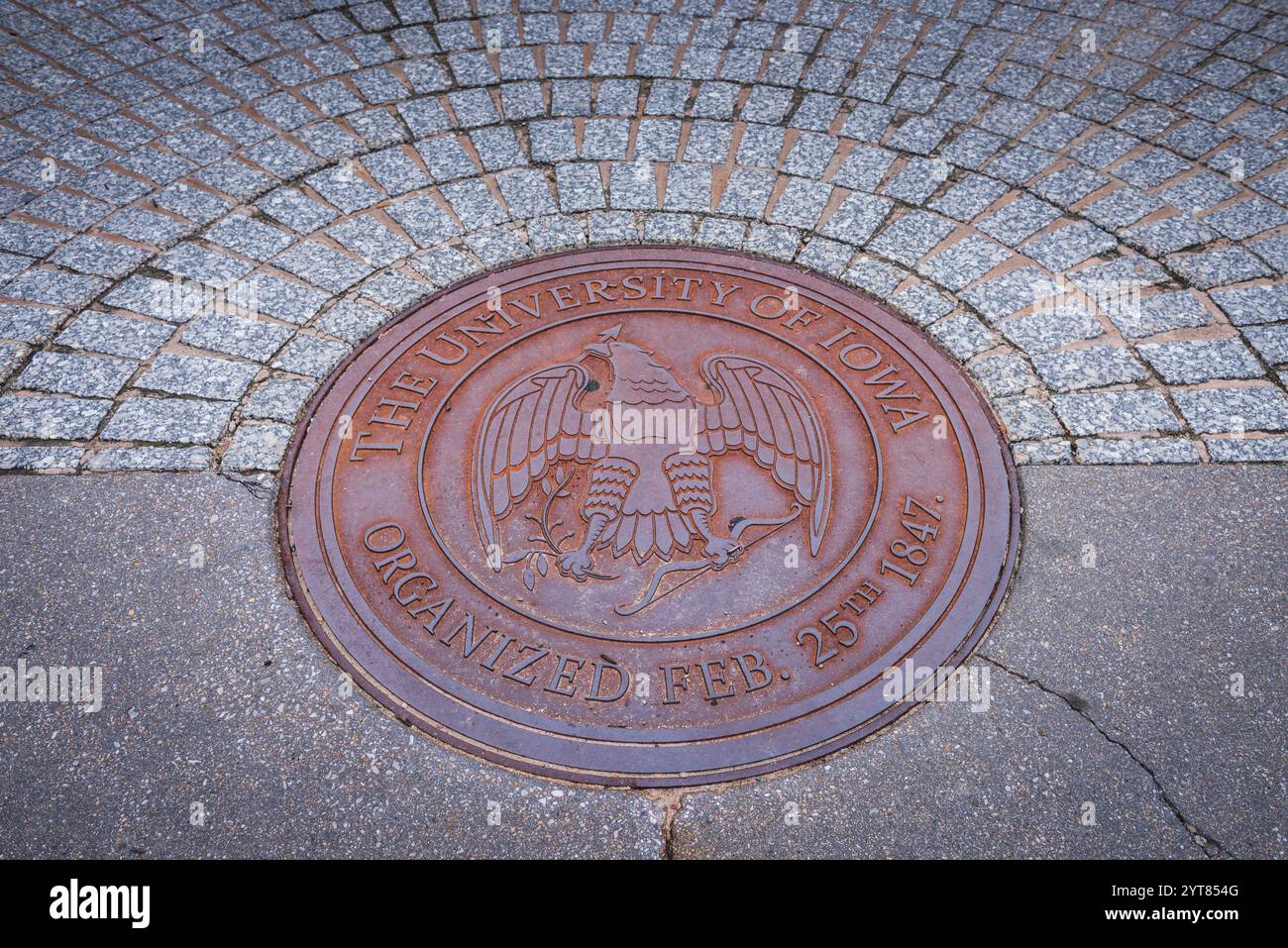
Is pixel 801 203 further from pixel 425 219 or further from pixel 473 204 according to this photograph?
pixel 425 219

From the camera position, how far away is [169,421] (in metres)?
2.90

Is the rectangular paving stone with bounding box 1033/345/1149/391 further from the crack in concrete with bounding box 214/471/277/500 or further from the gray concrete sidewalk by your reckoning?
the crack in concrete with bounding box 214/471/277/500

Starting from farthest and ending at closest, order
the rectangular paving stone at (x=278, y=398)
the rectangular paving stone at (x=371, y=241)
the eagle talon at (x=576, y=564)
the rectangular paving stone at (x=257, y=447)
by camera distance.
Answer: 1. the rectangular paving stone at (x=371, y=241)
2. the rectangular paving stone at (x=278, y=398)
3. the rectangular paving stone at (x=257, y=447)
4. the eagle talon at (x=576, y=564)

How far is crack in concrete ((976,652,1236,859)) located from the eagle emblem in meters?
0.60

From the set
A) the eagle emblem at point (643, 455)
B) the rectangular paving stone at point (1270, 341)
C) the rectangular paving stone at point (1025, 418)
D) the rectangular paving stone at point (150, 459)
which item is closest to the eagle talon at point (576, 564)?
the eagle emblem at point (643, 455)

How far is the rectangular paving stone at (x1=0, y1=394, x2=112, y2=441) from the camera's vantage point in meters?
2.85

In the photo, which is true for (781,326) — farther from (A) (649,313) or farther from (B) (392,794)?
(B) (392,794)

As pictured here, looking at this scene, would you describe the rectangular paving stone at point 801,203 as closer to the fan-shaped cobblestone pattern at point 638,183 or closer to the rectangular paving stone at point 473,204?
the fan-shaped cobblestone pattern at point 638,183

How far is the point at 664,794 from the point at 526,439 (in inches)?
44.6

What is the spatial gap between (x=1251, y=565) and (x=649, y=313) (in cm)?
193

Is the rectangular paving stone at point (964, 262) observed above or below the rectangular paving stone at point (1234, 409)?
above

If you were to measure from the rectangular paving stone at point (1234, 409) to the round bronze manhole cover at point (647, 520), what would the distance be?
25.8 inches

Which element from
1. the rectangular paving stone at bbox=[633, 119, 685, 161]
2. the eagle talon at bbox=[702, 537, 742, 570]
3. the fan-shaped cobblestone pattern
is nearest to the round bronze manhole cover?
the eagle talon at bbox=[702, 537, 742, 570]

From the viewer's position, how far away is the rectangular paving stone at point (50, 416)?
2.85 metres
